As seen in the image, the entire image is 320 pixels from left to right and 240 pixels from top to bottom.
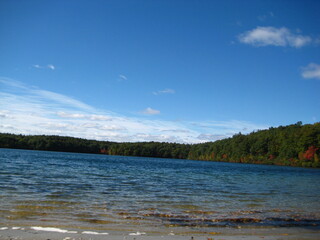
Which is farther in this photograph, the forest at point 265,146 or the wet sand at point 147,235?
the forest at point 265,146

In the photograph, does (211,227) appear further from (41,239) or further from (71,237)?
(41,239)

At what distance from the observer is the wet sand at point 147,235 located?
857 cm

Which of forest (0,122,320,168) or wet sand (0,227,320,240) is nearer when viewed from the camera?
wet sand (0,227,320,240)

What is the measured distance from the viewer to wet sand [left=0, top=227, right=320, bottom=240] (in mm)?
8570

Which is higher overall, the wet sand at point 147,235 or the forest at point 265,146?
the forest at point 265,146

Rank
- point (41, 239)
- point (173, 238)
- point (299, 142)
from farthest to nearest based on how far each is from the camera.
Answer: point (299, 142)
point (173, 238)
point (41, 239)

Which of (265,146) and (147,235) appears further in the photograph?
(265,146)

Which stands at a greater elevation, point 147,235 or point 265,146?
point 265,146

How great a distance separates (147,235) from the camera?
941 cm

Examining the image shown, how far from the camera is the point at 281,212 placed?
15.0 m

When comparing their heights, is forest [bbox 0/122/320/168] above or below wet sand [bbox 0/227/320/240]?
above

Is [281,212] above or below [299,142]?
below

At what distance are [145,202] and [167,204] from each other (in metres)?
1.37

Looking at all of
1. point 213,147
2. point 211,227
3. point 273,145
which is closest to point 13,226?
point 211,227
